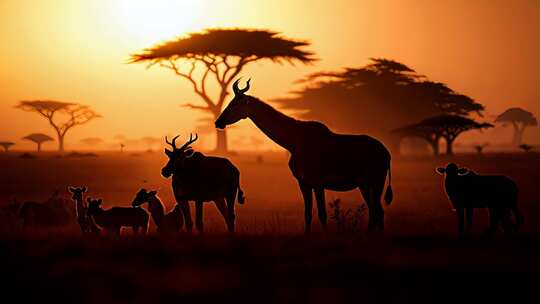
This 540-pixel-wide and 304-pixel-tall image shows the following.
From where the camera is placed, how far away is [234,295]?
559cm

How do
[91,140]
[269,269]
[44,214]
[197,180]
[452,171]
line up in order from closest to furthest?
[269,269] → [452,171] → [197,180] → [44,214] → [91,140]

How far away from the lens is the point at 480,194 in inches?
344

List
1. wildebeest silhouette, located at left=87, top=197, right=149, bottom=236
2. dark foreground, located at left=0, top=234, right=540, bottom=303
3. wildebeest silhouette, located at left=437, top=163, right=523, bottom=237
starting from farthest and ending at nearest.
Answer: wildebeest silhouette, located at left=87, top=197, right=149, bottom=236, wildebeest silhouette, located at left=437, top=163, right=523, bottom=237, dark foreground, located at left=0, top=234, right=540, bottom=303

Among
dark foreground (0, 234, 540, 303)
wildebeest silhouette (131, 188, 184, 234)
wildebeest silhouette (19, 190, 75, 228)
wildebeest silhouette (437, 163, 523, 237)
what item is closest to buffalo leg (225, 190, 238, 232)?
dark foreground (0, 234, 540, 303)

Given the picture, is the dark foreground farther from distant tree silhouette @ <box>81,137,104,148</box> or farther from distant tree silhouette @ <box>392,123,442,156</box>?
distant tree silhouette @ <box>81,137,104,148</box>

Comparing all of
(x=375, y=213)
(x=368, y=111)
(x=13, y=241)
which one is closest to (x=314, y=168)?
(x=375, y=213)

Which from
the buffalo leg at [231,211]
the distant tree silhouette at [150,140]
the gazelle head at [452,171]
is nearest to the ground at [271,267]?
the buffalo leg at [231,211]

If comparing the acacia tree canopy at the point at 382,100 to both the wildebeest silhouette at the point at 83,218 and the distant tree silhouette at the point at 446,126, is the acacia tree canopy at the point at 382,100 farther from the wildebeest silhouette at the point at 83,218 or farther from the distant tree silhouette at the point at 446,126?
the wildebeest silhouette at the point at 83,218

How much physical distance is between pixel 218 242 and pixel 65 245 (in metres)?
2.13

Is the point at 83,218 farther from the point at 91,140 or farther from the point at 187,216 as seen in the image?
the point at 91,140

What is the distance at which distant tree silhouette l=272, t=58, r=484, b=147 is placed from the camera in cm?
4609

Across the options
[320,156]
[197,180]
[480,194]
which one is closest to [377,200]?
[320,156]

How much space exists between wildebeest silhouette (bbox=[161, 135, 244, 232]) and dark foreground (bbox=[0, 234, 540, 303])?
879mm

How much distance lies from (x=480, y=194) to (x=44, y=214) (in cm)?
838
